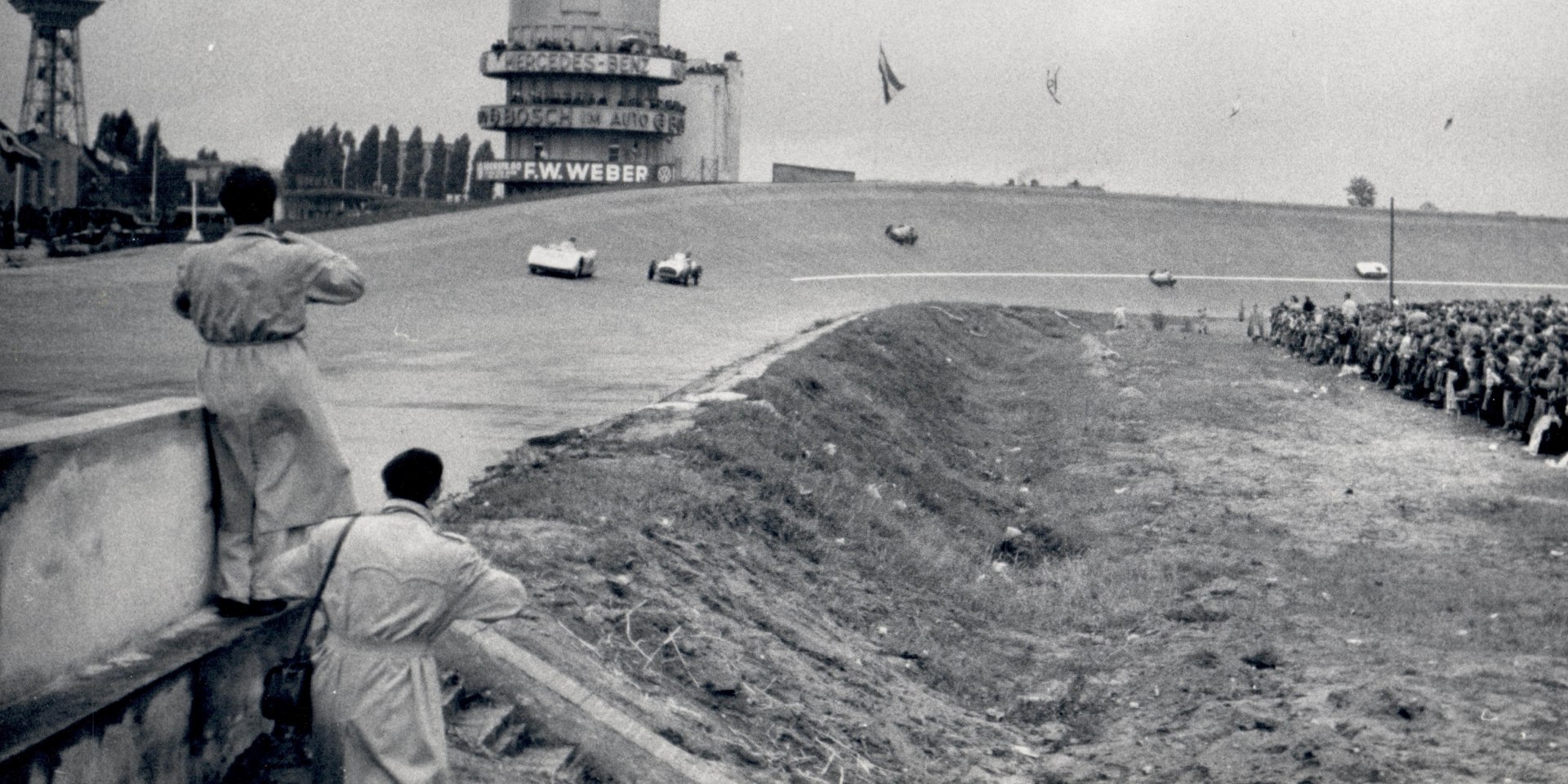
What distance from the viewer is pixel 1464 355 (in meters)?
29.7

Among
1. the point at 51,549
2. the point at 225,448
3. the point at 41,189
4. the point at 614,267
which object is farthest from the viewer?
A: the point at 614,267

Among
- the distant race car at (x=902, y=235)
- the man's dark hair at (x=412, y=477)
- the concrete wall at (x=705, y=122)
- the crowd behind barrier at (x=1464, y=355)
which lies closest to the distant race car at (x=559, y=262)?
the crowd behind barrier at (x=1464, y=355)

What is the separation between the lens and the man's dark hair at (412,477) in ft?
19.0

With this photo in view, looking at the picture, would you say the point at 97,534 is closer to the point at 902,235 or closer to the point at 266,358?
the point at 266,358

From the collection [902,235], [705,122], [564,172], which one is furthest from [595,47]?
[902,235]

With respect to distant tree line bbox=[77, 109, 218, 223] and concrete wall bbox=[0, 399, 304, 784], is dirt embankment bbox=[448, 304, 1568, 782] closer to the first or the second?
concrete wall bbox=[0, 399, 304, 784]

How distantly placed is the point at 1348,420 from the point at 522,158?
6622cm

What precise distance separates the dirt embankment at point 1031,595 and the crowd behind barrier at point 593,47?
62956 millimetres

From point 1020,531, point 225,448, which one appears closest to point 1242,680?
point 1020,531

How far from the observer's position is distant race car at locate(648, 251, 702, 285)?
49344 mm

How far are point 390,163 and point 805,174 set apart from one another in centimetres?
4013

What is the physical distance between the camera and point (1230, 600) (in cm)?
1552

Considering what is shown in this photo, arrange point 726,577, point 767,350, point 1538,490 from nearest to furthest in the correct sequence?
point 726,577, point 1538,490, point 767,350

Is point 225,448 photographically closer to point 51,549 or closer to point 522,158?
point 51,549
